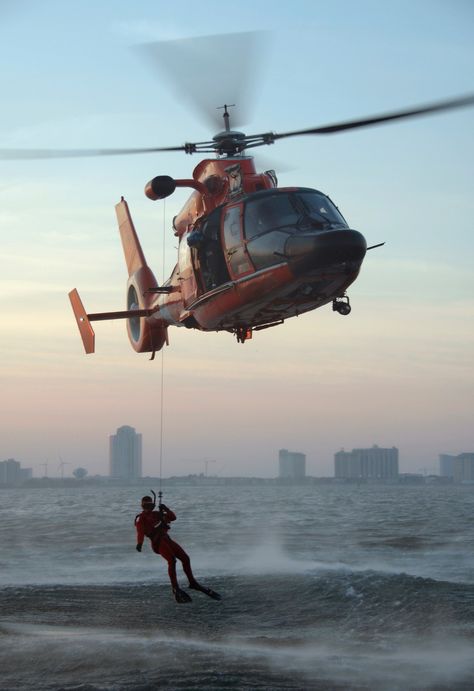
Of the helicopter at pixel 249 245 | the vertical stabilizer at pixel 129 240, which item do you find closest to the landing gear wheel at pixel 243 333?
the helicopter at pixel 249 245

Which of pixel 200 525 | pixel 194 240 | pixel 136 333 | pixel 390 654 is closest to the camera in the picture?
pixel 390 654

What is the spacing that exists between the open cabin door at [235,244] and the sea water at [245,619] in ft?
18.6

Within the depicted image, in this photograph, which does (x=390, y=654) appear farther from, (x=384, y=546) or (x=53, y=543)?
(x=53, y=543)

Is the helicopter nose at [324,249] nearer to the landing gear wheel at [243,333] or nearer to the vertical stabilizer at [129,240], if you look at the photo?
the landing gear wheel at [243,333]

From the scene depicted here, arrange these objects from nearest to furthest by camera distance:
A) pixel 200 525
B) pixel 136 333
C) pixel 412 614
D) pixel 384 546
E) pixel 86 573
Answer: pixel 412 614, pixel 136 333, pixel 86 573, pixel 384 546, pixel 200 525

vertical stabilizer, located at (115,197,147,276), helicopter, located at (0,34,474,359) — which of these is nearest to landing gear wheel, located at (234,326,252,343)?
helicopter, located at (0,34,474,359)

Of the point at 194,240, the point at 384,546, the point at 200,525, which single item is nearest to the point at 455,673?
the point at 194,240

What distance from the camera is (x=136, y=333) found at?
66.0ft

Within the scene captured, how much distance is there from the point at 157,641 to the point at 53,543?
67.8 feet

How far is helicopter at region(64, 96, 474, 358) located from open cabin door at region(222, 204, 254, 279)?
0.05 ft

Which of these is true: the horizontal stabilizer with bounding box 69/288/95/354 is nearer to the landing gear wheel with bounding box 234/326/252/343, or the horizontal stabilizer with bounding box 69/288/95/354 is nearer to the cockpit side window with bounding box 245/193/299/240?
the landing gear wheel with bounding box 234/326/252/343

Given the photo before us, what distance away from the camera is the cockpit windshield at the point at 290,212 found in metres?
14.9

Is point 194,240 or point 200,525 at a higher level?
point 194,240

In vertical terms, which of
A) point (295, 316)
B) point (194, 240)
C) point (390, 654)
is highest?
point (194, 240)
